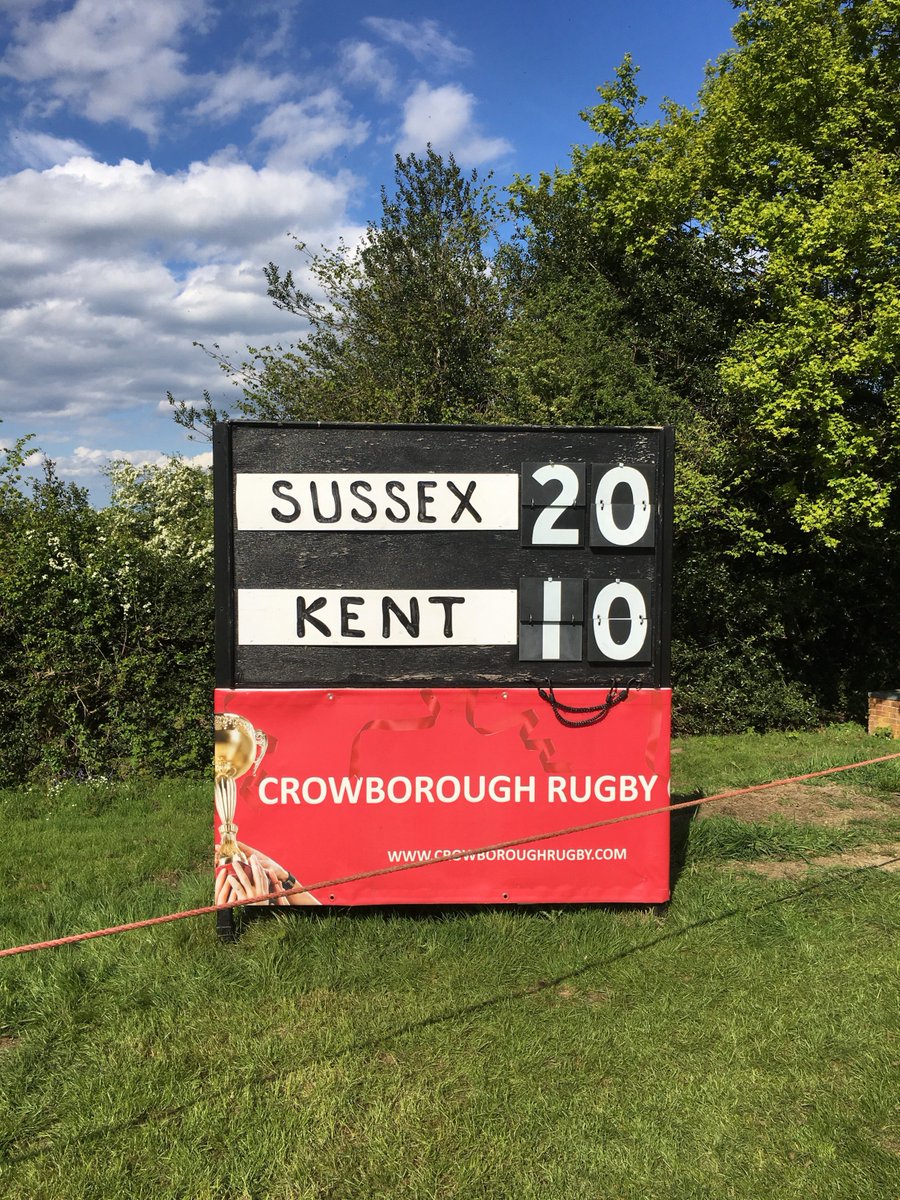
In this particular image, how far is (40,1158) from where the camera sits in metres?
2.79

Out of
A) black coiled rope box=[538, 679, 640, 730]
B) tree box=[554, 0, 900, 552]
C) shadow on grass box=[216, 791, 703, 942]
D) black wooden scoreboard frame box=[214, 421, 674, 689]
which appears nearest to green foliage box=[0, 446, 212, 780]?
shadow on grass box=[216, 791, 703, 942]

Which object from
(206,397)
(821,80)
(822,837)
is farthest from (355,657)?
(206,397)

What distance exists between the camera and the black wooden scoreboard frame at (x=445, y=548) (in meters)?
4.45

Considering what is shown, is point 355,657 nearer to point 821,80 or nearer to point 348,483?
point 348,483

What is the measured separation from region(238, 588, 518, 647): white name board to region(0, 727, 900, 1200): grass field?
4.96 ft

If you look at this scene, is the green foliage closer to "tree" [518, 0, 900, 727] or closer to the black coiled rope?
the black coiled rope

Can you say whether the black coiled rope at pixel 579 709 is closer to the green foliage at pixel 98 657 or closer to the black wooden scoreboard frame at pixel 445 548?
the black wooden scoreboard frame at pixel 445 548

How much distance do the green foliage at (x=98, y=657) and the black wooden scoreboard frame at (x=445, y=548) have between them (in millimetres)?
4029

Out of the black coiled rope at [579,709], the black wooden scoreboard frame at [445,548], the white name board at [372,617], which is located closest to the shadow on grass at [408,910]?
the black coiled rope at [579,709]

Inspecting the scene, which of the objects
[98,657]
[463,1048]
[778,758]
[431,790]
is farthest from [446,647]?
[778,758]

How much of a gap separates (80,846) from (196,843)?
0.89 m

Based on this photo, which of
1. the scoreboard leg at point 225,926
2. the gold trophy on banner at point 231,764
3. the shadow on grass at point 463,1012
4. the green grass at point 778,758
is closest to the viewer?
the shadow on grass at point 463,1012

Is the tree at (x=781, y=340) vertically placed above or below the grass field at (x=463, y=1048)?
above

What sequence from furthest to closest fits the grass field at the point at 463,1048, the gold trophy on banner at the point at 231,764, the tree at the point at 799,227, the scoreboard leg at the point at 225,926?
the tree at the point at 799,227
the gold trophy on banner at the point at 231,764
the scoreboard leg at the point at 225,926
the grass field at the point at 463,1048
